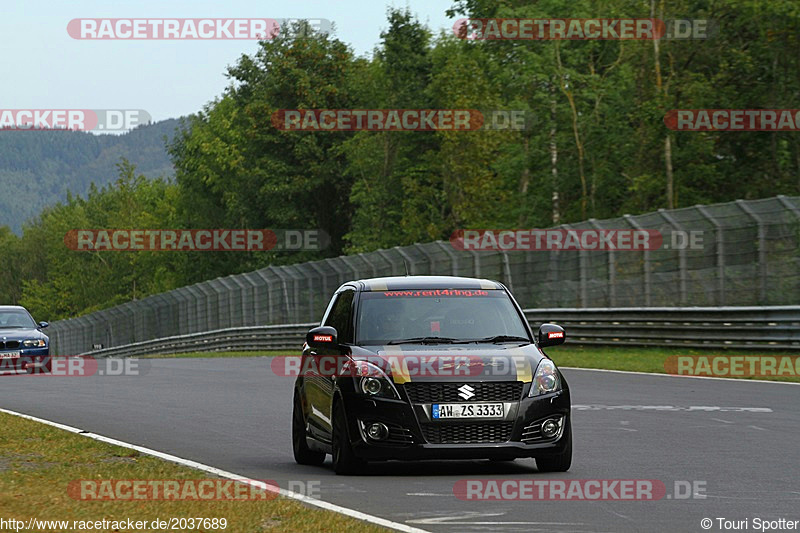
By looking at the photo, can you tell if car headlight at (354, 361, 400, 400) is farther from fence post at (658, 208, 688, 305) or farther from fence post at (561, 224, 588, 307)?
fence post at (561, 224, 588, 307)

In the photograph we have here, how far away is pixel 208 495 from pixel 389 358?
208cm

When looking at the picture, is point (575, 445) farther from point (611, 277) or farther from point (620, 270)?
point (611, 277)

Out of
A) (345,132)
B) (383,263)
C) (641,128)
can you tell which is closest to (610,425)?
(383,263)

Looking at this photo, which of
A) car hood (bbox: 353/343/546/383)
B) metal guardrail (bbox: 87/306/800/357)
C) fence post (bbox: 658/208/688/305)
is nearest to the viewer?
car hood (bbox: 353/343/546/383)

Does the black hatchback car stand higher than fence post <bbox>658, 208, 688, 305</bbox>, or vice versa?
fence post <bbox>658, 208, 688, 305</bbox>

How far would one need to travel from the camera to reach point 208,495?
30.2 feet

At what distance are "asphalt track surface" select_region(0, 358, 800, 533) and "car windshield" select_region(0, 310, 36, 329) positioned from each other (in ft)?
20.2

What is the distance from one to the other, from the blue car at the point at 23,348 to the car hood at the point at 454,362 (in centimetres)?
1992

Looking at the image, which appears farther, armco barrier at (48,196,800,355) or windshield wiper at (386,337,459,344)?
armco barrier at (48,196,800,355)

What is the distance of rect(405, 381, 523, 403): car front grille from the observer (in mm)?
10477

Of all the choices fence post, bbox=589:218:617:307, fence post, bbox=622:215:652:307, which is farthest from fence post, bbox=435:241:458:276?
fence post, bbox=622:215:652:307

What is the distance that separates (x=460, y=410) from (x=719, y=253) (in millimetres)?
18046

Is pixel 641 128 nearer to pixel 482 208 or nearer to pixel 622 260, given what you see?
pixel 482 208

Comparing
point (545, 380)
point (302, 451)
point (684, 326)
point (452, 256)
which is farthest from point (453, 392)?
point (452, 256)
